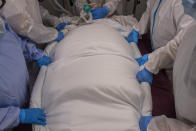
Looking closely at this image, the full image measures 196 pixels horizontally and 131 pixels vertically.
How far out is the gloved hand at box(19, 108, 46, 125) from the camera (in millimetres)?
801

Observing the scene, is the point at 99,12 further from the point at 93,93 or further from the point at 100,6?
the point at 93,93

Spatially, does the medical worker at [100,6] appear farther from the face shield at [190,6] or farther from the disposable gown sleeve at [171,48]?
the face shield at [190,6]

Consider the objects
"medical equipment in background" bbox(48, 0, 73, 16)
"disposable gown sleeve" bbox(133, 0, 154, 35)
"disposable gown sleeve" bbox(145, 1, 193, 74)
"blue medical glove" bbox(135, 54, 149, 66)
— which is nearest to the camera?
"disposable gown sleeve" bbox(145, 1, 193, 74)

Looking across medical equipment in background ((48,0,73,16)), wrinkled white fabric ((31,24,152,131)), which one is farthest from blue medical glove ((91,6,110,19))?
wrinkled white fabric ((31,24,152,131))

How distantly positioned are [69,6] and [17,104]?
3.86ft

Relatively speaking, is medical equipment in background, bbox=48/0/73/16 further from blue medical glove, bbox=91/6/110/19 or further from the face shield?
the face shield

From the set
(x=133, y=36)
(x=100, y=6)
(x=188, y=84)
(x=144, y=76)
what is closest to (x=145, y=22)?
(x=133, y=36)

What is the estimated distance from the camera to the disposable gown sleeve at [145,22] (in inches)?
50.9

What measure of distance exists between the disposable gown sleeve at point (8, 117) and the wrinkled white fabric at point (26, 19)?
1.64ft

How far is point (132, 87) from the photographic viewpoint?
Result: 0.82m

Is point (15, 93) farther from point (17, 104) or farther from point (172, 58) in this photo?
point (172, 58)

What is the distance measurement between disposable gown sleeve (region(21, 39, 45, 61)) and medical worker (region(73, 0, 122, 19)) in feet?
2.05

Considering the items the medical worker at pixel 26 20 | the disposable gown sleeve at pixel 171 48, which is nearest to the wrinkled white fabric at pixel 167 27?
the disposable gown sleeve at pixel 171 48

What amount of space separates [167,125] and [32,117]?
0.61 m
